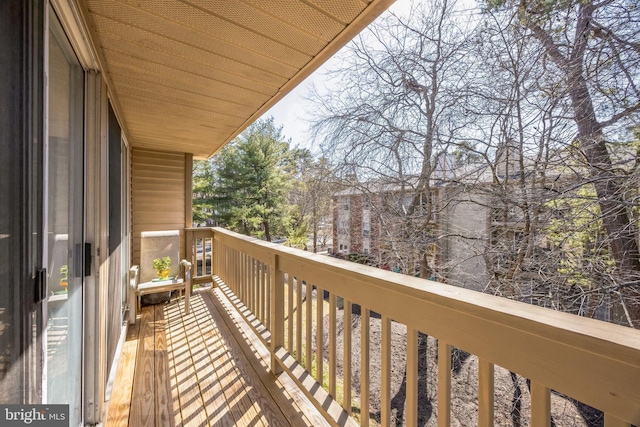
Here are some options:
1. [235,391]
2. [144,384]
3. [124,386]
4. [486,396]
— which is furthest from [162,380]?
[486,396]

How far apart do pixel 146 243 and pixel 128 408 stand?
7.89 feet

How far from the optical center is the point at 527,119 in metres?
3.21

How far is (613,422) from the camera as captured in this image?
0.62m

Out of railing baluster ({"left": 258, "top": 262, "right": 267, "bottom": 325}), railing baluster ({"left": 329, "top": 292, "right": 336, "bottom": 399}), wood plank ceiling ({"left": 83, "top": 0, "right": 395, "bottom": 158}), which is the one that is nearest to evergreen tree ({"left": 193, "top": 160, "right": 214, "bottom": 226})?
wood plank ceiling ({"left": 83, "top": 0, "right": 395, "bottom": 158})

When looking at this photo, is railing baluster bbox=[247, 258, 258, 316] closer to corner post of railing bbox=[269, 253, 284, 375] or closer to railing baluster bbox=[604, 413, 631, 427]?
corner post of railing bbox=[269, 253, 284, 375]

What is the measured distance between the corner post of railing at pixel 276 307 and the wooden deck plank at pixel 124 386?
96 centimetres

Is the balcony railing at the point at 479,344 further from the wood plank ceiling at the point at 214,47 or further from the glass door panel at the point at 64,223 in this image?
the wood plank ceiling at the point at 214,47

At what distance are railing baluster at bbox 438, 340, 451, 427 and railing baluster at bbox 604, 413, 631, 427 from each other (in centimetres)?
39

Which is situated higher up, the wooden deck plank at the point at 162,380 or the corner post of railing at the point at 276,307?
the corner post of railing at the point at 276,307

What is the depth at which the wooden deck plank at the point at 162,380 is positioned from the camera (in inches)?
66.9

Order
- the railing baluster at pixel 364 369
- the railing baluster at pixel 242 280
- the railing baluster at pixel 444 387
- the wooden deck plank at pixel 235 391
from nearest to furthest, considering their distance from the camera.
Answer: the railing baluster at pixel 444 387, the railing baluster at pixel 364 369, the wooden deck plank at pixel 235 391, the railing baluster at pixel 242 280

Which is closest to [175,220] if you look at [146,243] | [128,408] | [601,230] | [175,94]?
[146,243]

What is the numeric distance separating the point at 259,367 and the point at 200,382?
1.41ft

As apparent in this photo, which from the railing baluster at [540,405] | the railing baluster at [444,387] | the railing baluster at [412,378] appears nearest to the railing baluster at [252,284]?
the railing baluster at [412,378]
